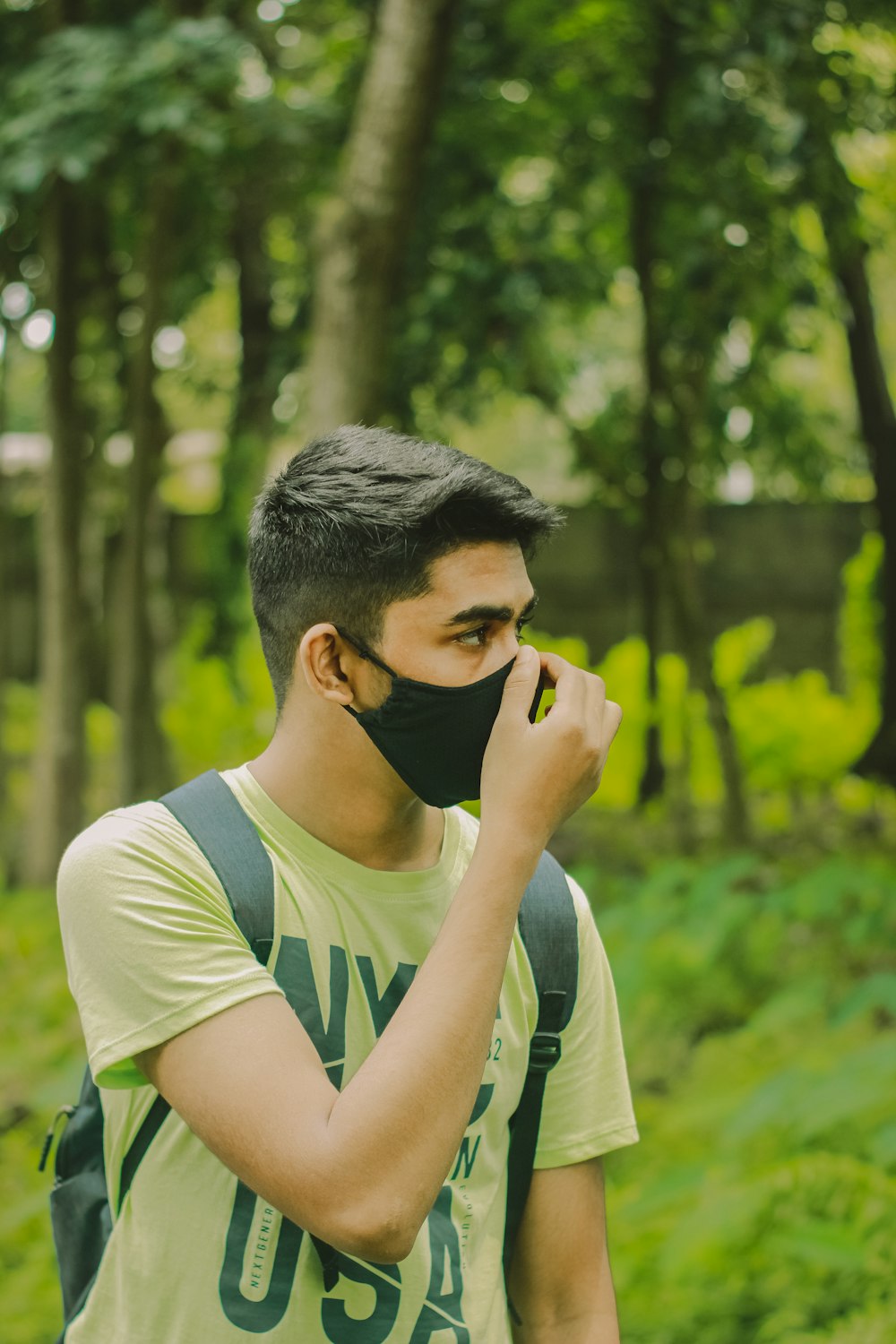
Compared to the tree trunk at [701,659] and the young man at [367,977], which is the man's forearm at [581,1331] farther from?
the tree trunk at [701,659]

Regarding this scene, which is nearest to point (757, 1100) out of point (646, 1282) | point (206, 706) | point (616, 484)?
point (646, 1282)

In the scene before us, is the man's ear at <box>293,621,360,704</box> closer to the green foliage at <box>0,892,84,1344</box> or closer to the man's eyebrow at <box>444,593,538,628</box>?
the man's eyebrow at <box>444,593,538,628</box>

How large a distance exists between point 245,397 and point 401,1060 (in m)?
8.07

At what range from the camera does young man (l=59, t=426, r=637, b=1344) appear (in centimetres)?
146

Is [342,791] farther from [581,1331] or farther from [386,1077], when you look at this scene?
[581,1331]

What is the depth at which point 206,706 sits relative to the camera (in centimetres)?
970

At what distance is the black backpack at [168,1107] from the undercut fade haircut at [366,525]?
25cm

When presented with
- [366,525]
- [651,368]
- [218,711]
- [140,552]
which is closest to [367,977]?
[366,525]

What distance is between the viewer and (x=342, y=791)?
178 centimetres

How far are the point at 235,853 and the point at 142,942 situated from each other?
152 mm

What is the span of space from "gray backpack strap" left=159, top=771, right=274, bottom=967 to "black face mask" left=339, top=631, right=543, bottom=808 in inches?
8.3

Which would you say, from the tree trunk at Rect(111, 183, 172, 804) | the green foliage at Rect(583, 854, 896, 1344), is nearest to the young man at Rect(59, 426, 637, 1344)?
the green foliage at Rect(583, 854, 896, 1344)

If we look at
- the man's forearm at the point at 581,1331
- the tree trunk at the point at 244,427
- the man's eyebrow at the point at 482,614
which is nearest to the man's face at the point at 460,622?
the man's eyebrow at the point at 482,614

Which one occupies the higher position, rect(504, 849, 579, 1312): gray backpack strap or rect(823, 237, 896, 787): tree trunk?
rect(504, 849, 579, 1312): gray backpack strap
